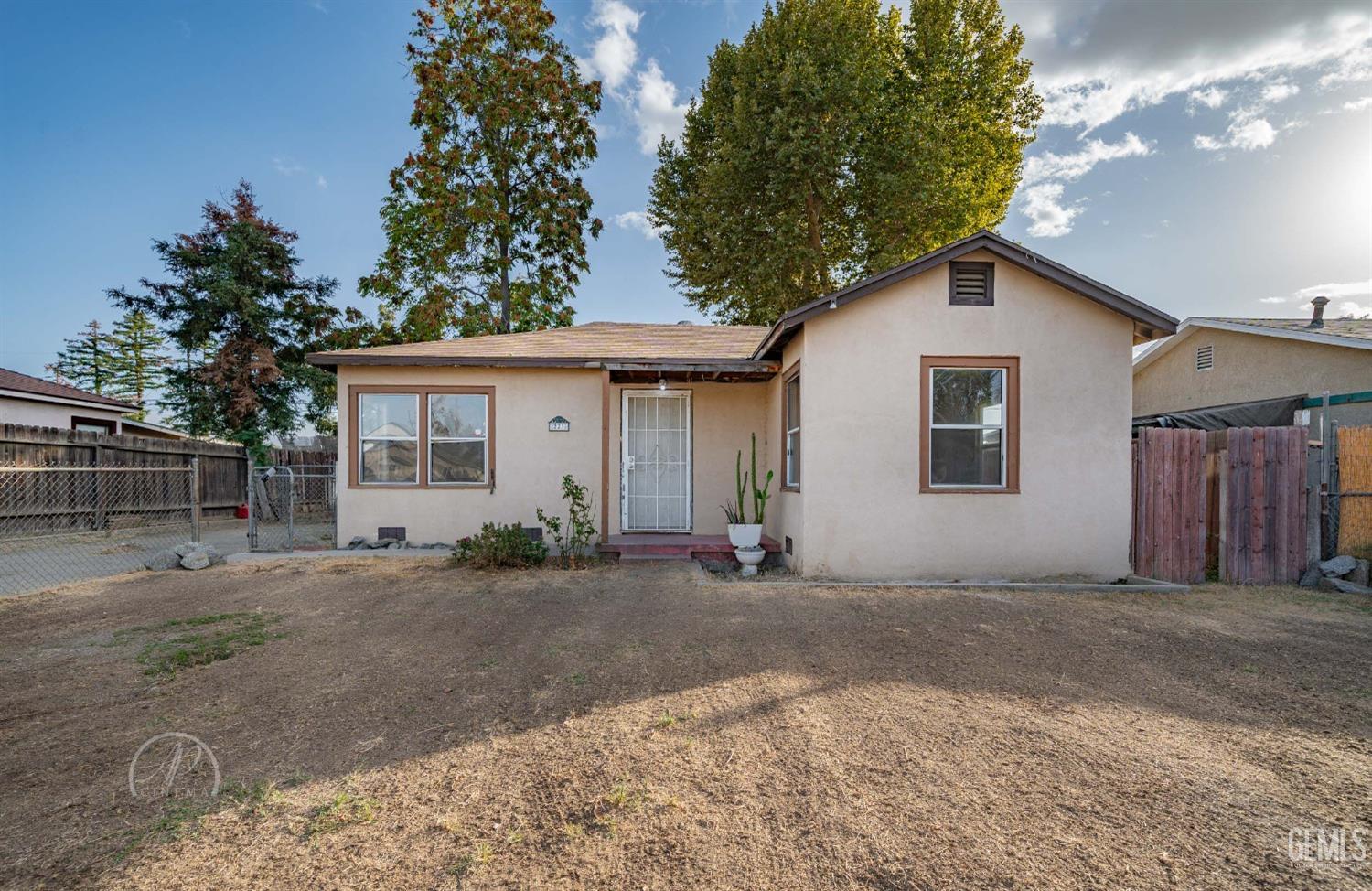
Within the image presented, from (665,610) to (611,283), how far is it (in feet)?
49.2

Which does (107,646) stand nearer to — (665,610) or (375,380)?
(665,610)

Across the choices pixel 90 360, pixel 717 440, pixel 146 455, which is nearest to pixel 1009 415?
pixel 717 440

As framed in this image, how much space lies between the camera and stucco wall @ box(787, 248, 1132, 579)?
23.1ft

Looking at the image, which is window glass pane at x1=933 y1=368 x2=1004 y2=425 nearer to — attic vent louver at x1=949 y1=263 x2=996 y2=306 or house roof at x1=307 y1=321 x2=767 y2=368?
attic vent louver at x1=949 y1=263 x2=996 y2=306

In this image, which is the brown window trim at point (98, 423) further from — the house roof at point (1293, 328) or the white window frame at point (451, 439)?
the house roof at point (1293, 328)

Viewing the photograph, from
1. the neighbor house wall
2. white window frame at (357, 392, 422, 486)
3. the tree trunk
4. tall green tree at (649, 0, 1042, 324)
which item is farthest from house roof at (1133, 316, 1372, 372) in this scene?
→ white window frame at (357, 392, 422, 486)

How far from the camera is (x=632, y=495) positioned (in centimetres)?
948

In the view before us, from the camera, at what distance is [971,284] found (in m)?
7.10

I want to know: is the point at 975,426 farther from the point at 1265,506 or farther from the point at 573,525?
the point at 573,525

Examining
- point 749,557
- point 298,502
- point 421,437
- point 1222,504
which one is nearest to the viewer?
point 1222,504

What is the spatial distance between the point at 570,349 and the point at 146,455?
1074 centimetres

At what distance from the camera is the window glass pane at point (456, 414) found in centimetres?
893

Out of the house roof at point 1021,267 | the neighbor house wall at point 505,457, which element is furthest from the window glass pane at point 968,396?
the neighbor house wall at point 505,457

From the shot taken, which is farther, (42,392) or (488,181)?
(488,181)
